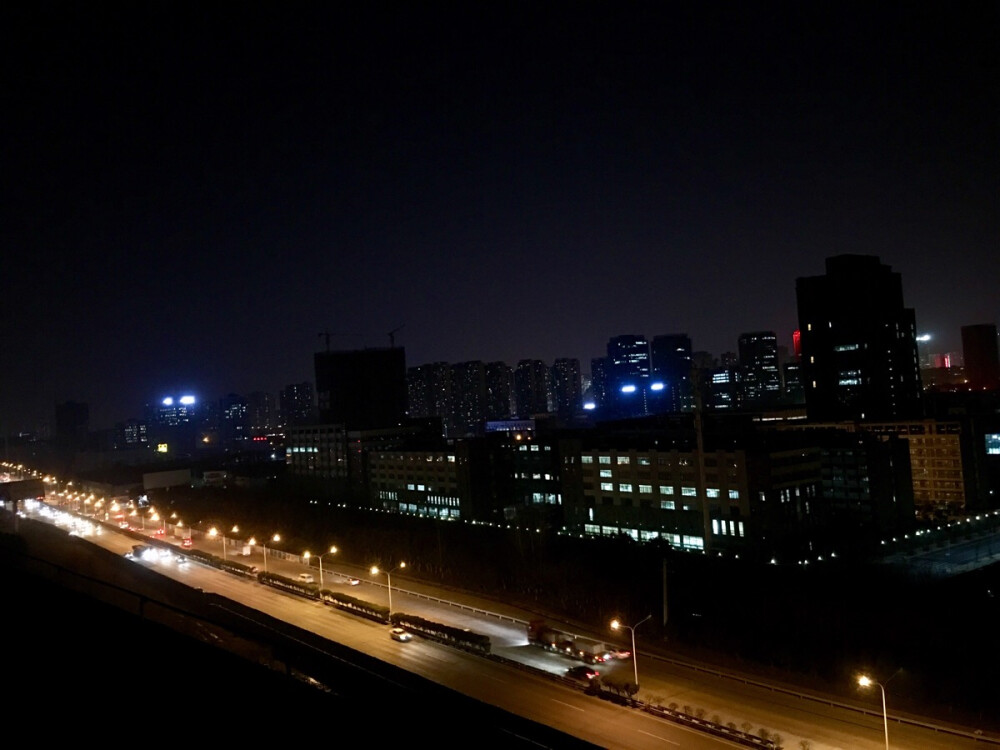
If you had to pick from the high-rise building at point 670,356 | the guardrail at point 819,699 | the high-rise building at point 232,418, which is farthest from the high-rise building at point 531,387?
the guardrail at point 819,699

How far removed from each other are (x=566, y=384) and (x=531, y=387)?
453 centimetres

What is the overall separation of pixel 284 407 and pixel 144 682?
277 feet

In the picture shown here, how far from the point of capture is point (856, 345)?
3800 centimetres

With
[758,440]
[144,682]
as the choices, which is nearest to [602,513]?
[758,440]

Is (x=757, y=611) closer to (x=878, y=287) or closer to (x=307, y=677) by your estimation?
(x=307, y=677)

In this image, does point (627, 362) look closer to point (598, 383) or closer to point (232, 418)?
point (598, 383)

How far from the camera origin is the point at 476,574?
1780 centimetres

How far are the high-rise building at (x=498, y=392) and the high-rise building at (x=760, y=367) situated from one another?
2131 cm

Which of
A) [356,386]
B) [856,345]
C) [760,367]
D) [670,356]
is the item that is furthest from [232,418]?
[856,345]

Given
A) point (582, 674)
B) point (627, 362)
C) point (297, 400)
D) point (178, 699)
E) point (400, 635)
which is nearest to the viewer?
point (178, 699)

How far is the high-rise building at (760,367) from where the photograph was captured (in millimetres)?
63094

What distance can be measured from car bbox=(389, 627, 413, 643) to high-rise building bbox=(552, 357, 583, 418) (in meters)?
61.3

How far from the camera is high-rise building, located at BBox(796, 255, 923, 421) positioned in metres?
37.5

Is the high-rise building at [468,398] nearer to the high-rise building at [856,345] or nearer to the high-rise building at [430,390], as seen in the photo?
the high-rise building at [430,390]
